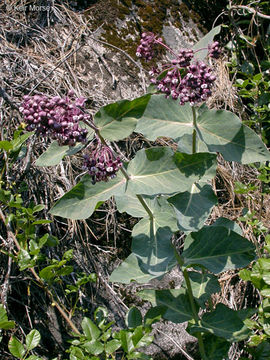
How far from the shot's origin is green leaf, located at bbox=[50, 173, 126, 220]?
1.57 m

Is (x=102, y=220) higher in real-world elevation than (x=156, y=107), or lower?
lower

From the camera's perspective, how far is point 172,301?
1943 mm

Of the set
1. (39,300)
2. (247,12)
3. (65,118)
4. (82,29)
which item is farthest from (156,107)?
(247,12)

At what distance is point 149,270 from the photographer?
1678 millimetres

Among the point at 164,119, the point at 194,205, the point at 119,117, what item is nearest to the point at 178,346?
the point at 194,205

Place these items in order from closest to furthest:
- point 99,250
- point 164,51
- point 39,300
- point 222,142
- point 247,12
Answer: point 222,142 → point 39,300 → point 99,250 → point 164,51 → point 247,12

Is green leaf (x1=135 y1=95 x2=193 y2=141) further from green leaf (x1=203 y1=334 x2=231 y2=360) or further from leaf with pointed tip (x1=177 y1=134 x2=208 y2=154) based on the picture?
green leaf (x1=203 y1=334 x2=231 y2=360)

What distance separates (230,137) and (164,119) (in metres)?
0.32

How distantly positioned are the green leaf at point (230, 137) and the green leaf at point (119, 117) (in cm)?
46

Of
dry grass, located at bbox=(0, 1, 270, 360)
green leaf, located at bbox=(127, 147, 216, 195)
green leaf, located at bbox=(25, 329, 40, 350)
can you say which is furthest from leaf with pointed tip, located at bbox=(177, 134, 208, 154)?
green leaf, located at bbox=(25, 329, 40, 350)

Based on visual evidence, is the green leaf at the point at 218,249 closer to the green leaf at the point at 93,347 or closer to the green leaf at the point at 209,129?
the green leaf at the point at 209,129

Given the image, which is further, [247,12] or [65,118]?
[247,12]

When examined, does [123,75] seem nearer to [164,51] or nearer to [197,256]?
[164,51]

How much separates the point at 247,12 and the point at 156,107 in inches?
95.1
